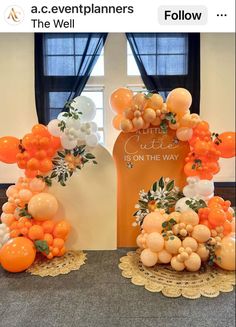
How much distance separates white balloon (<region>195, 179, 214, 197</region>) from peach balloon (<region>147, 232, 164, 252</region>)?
274mm

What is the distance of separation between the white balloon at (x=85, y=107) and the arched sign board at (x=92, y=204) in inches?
6.3

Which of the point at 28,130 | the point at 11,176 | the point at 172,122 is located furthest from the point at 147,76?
the point at 11,176

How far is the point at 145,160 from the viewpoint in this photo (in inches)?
56.1

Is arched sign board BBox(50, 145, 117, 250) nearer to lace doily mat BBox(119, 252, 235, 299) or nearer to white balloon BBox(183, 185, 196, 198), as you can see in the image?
lace doily mat BBox(119, 252, 235, 299)

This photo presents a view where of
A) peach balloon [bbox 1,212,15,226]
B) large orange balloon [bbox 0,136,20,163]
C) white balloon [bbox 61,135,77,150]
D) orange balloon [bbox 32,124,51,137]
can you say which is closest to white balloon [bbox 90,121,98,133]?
white balloon [bbox 61,135,77,150]

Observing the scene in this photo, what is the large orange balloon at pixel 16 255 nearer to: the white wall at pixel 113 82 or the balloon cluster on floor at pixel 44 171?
the balloon cluster on floor at pixel 44 171

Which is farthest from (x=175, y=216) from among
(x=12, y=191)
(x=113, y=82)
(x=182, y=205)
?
(x=113, y=82)

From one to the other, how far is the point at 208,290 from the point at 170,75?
5.33 feet

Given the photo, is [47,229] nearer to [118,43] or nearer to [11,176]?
[11,176]

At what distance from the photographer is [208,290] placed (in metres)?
1.02

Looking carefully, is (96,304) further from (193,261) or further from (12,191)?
(12,191)

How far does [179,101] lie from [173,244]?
65 centimetres

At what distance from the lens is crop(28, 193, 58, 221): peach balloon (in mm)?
1308

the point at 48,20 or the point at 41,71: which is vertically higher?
the point at 41,71
